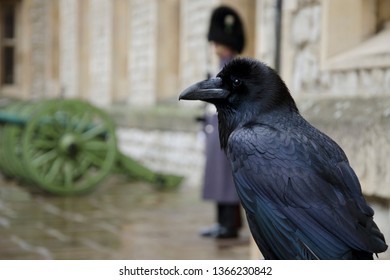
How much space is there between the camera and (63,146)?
7480mm

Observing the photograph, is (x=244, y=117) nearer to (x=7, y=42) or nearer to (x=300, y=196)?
(x=300, y=196)

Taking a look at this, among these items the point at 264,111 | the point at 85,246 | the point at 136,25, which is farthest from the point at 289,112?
the point at 136,25

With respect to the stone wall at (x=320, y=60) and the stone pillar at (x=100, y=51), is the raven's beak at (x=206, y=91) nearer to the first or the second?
the stone wall at (x=320, y=60)

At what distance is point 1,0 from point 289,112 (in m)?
16.7

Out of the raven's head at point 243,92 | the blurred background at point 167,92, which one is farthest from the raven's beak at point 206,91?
the blurred background at point 167,92

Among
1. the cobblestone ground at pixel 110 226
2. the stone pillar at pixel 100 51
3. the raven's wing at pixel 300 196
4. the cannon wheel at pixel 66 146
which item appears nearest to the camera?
the raven's wing at pixel 300 196

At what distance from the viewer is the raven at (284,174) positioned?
1.32 meters

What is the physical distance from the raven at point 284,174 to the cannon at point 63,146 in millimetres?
6046

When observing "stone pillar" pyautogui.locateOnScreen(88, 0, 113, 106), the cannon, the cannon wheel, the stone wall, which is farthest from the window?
the stone wall

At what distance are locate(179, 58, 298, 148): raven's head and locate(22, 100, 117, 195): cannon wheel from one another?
604 cm

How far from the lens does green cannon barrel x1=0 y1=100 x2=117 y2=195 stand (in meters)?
7.42

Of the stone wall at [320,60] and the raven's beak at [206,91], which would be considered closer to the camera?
the raven's beak at [206,91]

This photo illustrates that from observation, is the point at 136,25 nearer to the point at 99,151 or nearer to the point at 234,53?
the point at 99,151

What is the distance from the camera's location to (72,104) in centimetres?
765
